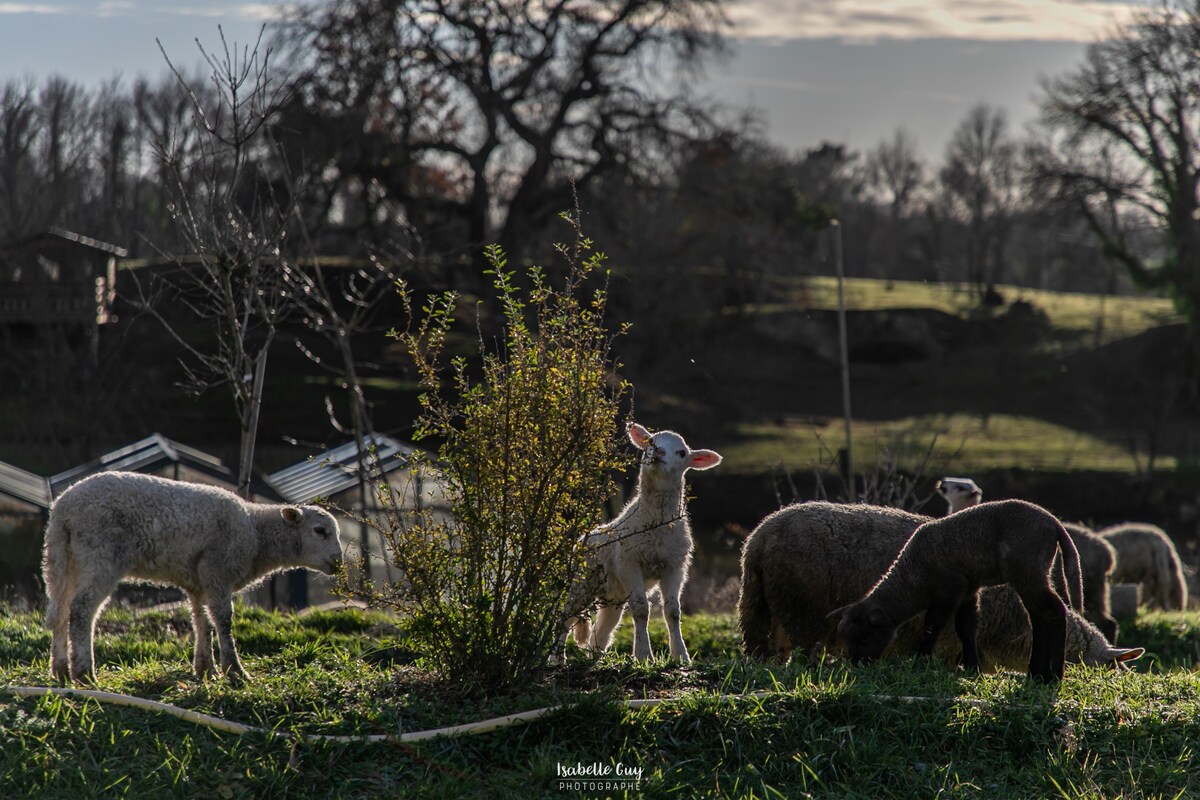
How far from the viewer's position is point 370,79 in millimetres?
33438

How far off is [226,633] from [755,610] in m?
3.64

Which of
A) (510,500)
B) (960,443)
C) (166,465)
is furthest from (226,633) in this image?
(960,443)

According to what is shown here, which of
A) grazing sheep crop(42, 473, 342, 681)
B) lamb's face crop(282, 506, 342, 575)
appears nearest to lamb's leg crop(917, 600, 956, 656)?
grazing sheep crop(42, 473, 342, 681)

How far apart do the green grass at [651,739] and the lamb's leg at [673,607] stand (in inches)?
47.7

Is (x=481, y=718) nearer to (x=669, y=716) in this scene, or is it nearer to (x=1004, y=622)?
(x=669, y=716)

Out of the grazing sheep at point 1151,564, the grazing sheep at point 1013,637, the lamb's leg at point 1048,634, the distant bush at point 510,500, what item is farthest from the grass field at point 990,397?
the distant bush at point 510,500

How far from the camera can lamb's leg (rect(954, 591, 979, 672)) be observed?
7465 mm

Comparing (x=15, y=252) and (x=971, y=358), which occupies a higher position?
(x=15, y=252)

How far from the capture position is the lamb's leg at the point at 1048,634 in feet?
22.6

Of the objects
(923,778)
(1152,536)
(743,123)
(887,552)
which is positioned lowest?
(1152,536)

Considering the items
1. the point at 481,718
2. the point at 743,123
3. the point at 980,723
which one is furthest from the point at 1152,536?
the point at 743,123

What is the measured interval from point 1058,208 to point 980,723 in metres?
42.2

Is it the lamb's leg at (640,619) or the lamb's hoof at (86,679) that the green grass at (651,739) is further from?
the lamb's leg at (640,619)

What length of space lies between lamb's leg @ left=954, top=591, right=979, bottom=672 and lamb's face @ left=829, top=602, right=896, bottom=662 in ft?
1.81
